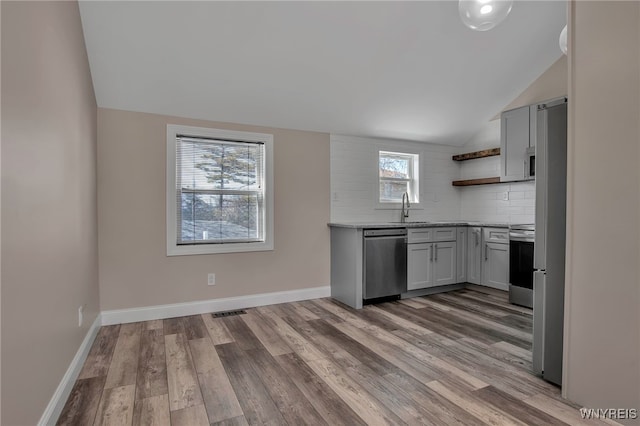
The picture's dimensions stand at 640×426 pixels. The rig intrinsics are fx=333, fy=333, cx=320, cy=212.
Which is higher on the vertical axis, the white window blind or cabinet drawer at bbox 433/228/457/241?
the white window blind

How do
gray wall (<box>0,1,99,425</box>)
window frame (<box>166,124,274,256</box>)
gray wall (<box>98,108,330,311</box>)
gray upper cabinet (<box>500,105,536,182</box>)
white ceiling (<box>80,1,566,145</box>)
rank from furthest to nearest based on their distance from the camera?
gray upper cabinet (<box>500,105,536,182</box>)
window frame (<box>166,124,274,256</box>)
gray wall (<box>98,108,330,311</box>)
white ceiling (<box>80,1,566,145</box>)
gray wall (<box>0,1,99,425</box>)

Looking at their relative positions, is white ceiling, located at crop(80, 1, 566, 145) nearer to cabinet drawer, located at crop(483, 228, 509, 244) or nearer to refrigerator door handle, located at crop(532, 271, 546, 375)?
cabinet drawer, located at crop(483, 228, 509, 244)

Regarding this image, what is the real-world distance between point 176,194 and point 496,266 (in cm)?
391

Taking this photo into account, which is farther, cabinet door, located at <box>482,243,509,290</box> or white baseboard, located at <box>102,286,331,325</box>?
cabinet door, located at <box>482,243,509,290</box>

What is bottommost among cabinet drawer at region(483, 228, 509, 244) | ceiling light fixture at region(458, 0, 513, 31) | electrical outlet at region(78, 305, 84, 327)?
electrical outlet at region(78, 305, 84, 327)

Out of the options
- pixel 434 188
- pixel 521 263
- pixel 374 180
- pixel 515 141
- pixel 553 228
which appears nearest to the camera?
pixel 553 228

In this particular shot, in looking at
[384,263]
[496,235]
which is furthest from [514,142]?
[384,263]

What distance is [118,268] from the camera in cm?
321

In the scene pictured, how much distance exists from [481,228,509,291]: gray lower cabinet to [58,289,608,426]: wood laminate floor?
0.82 meters

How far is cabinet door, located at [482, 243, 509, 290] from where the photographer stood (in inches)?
163

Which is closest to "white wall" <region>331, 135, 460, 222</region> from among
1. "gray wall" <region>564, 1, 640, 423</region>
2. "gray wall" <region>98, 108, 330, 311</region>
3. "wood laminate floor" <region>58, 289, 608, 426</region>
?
"gray wall" <region>98, 108, 330, 311</region>

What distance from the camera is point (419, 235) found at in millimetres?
4172

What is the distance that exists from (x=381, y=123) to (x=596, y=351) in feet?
10.5

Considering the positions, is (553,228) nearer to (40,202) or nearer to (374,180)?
(374,180)
